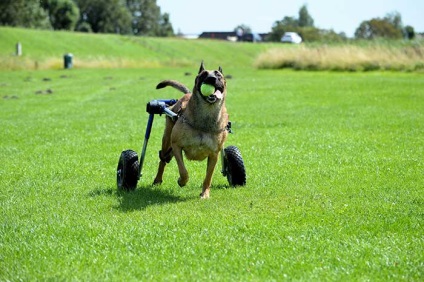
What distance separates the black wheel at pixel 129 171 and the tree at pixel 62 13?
9360 centimetres

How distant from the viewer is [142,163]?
9.90 m

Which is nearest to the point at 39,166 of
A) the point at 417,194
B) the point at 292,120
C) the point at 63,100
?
the point at 417,194

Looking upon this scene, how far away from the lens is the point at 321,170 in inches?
446

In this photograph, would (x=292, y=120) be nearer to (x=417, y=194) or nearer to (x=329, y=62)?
(x=417, y=194)

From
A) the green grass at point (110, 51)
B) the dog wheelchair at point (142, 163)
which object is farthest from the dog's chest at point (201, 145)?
the green grass at point (110, 51)

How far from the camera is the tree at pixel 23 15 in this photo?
85.1 meters

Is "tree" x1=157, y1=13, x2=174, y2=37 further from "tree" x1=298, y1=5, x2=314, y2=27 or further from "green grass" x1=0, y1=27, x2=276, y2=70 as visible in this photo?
"green grass" x1=0, y1=27, x2=276, y2=70

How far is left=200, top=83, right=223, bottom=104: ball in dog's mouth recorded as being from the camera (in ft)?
28.8

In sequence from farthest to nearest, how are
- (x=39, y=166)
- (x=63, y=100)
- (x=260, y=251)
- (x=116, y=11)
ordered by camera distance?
(x=116, y=11)
(x=63, y=100)
(x=39, y=166)
(x=260, y=251)

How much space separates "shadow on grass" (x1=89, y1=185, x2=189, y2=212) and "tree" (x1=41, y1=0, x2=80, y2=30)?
93.6 m

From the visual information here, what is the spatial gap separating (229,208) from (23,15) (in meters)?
86.8

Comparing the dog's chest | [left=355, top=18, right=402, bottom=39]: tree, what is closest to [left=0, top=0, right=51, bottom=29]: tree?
[left=355, top=18, right=402, bottom=39]: tree

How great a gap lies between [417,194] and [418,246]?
2.55m

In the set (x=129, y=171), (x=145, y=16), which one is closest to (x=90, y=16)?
(x=145, y=16)
